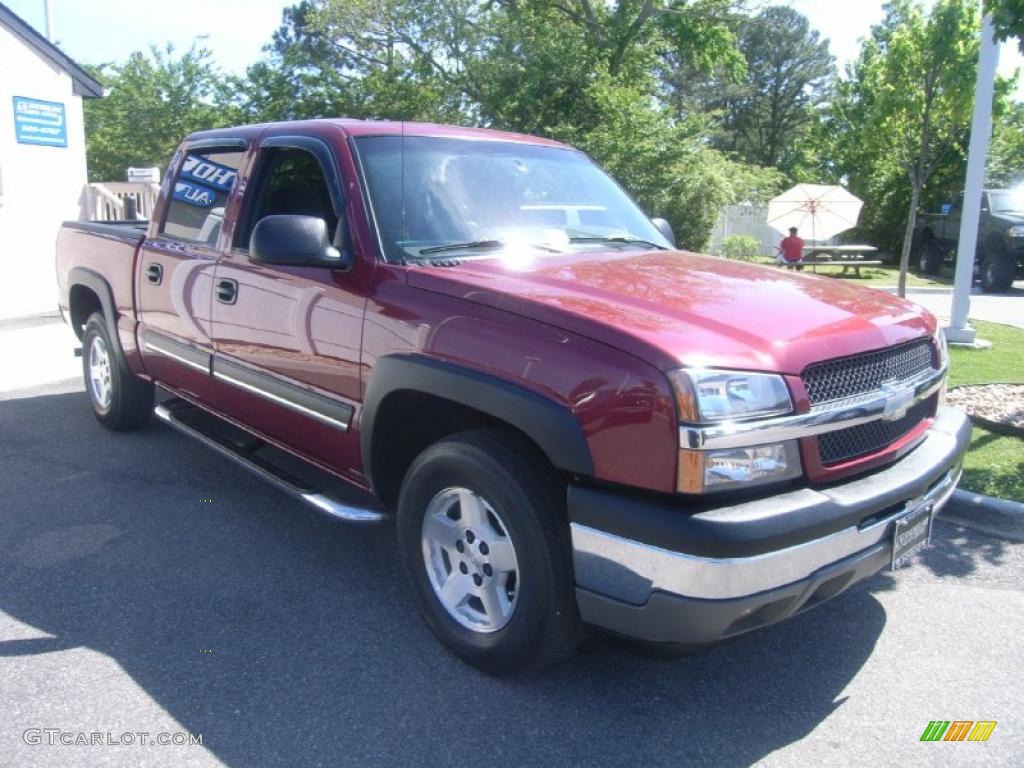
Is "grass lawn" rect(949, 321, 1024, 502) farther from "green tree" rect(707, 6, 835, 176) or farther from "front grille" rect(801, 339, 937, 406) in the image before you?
"green tree" rect(707, 6, 835, 176)

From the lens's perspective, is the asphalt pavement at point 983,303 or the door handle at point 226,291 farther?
the asphalt pavement at point 983,303

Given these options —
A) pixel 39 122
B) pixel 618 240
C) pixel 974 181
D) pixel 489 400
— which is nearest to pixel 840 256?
pixel 974 181

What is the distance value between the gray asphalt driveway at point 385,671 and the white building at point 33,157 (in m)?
8.66

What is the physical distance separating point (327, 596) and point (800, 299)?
7.44 feet

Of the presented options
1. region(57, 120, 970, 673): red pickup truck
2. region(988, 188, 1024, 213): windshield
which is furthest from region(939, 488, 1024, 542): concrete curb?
region(988, 188, 1024, 213): windshield

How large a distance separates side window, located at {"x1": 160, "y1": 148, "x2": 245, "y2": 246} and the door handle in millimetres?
289

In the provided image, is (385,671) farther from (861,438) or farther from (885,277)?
(885,277)

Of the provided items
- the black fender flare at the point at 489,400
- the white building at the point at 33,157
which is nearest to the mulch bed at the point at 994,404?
the black fender flare at the point at 489,400

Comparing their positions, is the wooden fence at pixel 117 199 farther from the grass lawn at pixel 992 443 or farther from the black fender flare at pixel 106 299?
the grass lawn at pixel 992 443

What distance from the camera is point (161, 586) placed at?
12.8 ft

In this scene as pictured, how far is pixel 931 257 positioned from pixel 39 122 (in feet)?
61.8

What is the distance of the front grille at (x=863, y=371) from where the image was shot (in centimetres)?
283

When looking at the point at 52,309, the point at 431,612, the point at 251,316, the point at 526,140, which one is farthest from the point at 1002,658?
the point at 52,309

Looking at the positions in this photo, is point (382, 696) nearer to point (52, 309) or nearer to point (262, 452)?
point (262, 452)
